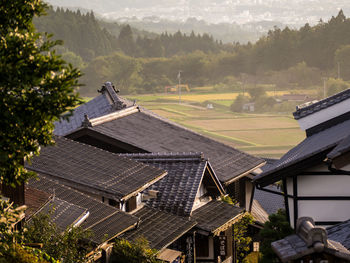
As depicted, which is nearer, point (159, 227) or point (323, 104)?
point (323, 104)

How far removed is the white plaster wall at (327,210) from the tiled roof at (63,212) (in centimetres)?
457

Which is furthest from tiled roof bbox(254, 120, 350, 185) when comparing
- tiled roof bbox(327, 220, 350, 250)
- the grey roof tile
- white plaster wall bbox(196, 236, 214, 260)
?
white plaster wall bbox(196, 236, 214, 260)

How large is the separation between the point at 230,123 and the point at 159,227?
100 meters

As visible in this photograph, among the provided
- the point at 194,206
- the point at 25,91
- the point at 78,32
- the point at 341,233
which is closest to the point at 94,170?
the point at 194,206

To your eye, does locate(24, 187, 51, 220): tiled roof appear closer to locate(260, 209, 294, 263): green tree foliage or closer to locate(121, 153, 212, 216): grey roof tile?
locate(260, 209, 294, 263): green tree foliage

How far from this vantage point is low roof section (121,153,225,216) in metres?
19.3

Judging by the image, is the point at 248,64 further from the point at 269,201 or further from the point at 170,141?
the point at 170,141

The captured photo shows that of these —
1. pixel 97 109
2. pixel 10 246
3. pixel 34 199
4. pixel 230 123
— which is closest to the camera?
pixel 10 246

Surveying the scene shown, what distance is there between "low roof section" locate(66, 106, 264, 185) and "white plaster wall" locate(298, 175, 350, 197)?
9.65 meters

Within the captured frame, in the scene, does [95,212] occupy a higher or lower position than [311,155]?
lower

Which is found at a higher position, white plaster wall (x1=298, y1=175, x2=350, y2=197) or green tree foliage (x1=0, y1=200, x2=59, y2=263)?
green tree foliage (x1=0, y1=200, x2=59, y2=263)

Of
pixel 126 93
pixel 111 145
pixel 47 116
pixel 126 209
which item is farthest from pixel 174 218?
pixel 126 93

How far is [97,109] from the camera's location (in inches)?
1185

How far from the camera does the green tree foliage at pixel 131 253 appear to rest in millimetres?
14695
